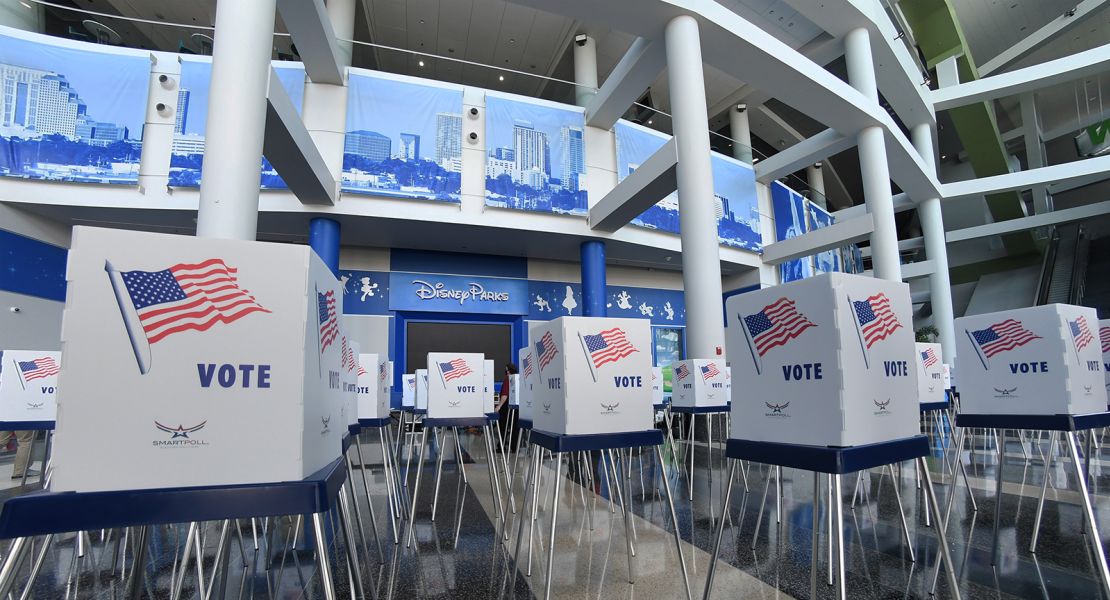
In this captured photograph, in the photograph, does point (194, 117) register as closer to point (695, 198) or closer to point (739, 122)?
point (695, 198)

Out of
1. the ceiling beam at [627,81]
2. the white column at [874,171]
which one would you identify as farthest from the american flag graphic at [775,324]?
the white column at [874,171]

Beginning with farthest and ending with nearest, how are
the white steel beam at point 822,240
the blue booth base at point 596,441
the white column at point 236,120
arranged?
the white steel beam at point 822,240
the white column at point 236,120
the blue booth base at point 596,441

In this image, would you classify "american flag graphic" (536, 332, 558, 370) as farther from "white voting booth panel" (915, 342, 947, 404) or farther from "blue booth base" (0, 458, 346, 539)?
"white voting booth panel" (915, 342, 947, 404)

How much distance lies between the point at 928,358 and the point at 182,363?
555 centimetres

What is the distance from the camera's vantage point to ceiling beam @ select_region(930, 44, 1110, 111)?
10969mm

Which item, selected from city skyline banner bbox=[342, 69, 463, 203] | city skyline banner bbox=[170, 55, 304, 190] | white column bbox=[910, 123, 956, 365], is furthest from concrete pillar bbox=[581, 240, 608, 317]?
white column bbox=[910, 123, 956, 365]

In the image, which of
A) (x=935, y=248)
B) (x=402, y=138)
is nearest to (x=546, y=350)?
(x=402, y=138)

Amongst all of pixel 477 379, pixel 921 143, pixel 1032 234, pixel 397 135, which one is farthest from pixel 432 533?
pixel 1032 234

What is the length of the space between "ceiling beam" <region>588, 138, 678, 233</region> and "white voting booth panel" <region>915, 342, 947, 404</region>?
349cm

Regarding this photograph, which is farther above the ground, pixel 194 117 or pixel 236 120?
pixel 194 117

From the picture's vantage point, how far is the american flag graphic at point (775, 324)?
1604mm

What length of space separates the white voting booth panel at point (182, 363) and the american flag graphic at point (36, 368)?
361cm

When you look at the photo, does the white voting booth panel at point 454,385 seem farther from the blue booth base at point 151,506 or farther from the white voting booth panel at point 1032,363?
the white voting booth panel at point 1032,363

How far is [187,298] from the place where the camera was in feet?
3.66
